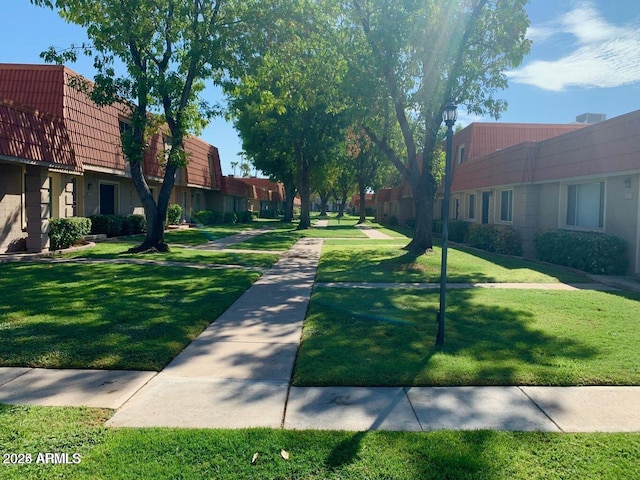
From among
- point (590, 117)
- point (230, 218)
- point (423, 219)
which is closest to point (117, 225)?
point (423, 219)

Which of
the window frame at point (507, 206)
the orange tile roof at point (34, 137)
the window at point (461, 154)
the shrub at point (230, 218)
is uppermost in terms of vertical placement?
the window at point (461, 154)

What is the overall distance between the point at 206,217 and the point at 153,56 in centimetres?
2025

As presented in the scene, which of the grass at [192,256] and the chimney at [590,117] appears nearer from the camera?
the grass at [192,256]

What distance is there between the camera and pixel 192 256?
14.9m

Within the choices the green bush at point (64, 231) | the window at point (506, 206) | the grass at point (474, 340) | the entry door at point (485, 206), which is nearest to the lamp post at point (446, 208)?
the grass at point (474, 340)

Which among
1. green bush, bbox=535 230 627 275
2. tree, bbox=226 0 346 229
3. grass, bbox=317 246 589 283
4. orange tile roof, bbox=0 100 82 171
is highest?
tree, bbox=226 0 346 229

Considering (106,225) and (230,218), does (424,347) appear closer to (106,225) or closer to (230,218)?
(106,225)

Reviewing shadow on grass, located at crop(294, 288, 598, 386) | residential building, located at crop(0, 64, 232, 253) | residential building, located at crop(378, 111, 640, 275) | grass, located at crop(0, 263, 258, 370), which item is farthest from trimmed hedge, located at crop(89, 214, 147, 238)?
residential building, located at crop(378, 111, 640, 275)

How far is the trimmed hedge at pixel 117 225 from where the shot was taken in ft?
63.4

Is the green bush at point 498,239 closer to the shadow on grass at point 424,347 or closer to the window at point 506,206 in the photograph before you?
the window at point 506,206

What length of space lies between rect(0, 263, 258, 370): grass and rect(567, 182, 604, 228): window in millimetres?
9528

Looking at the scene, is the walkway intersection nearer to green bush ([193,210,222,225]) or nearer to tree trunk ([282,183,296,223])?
green bush ([193,210,222,225])

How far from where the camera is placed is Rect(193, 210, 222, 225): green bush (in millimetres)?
33844

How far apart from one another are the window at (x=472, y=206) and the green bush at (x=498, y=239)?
13.0ft
